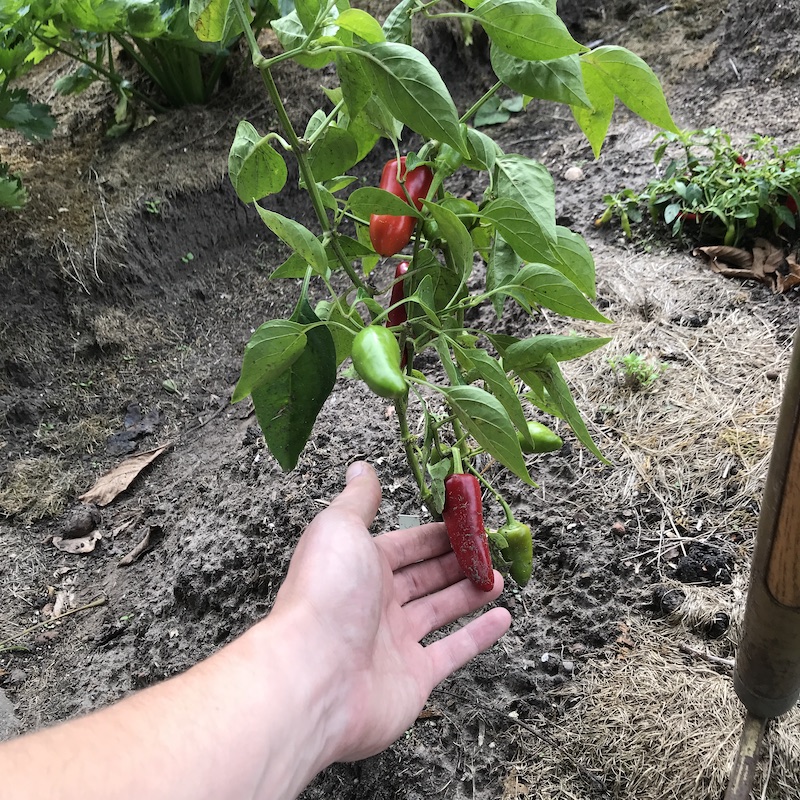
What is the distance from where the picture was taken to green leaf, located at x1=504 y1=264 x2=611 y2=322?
2.65ft

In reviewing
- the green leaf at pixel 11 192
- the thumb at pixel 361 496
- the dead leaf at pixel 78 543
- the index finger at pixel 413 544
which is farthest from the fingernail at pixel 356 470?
the green leaf at pixel 11 192

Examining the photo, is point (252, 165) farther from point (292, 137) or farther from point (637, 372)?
point (637, 372)

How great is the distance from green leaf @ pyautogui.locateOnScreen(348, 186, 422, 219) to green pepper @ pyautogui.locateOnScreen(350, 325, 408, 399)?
0.56ft

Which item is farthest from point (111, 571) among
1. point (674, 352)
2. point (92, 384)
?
point (674, 352)

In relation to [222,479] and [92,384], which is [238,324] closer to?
[92,384]

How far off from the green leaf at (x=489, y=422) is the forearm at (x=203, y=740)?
0.45 meters

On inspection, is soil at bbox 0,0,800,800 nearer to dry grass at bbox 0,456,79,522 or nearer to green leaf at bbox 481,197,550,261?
dry grass at bbox 0,456,79,522

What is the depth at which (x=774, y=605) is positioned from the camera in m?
0.77

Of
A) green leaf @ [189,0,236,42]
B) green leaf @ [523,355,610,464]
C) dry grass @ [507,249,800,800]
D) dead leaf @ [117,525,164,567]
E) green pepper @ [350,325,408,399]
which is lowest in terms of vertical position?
dry grass @ [507,249,800,800]

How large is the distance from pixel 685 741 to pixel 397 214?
100 cm

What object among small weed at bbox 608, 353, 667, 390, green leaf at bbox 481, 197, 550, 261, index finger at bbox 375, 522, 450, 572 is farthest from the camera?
small weed at bbox 608, 353, 667, 390

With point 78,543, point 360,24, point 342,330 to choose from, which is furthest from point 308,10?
point 78,543

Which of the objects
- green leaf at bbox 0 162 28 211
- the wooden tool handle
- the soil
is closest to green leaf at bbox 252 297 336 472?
the wooden tool handle

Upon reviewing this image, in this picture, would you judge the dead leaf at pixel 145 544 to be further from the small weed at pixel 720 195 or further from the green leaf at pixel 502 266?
the small weed at pixel 720 195
